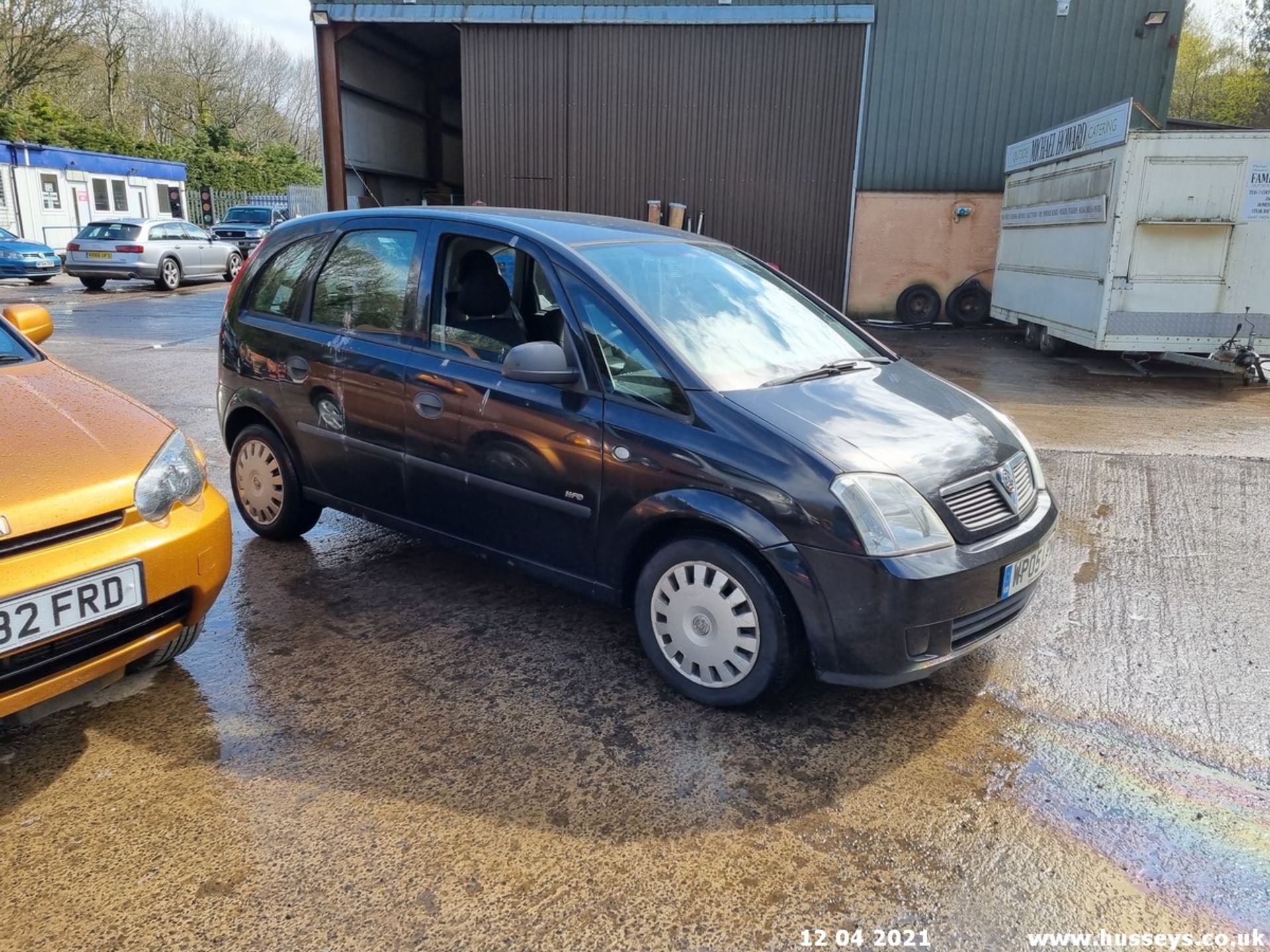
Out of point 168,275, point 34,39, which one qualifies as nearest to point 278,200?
point 34,39

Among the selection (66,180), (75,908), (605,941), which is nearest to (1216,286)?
(605,941)

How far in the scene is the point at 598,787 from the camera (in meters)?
2.77

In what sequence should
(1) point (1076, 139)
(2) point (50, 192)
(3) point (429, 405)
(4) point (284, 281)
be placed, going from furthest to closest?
1. (2) point (50, 192)
2. (1) point (1076, 139)
3. (4) point (284, 281)
4. (3) point (429, 405)

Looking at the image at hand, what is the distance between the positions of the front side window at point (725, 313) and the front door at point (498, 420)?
340mm

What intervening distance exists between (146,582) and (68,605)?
0.24 metres

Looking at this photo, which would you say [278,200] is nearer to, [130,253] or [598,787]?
[130,253]

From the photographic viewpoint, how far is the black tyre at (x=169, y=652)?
2.91 metres

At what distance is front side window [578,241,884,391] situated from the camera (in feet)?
11.1

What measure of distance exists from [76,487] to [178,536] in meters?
0.33

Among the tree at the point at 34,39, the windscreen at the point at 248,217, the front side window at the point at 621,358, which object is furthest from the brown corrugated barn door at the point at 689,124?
the tree at the point at 34,39

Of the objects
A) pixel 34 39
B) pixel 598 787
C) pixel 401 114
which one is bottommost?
pixel 598 787

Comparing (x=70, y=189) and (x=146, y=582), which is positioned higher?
(x=70, y=189)

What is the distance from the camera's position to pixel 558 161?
1595 cm

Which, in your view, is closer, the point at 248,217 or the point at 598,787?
the point at 598,787
